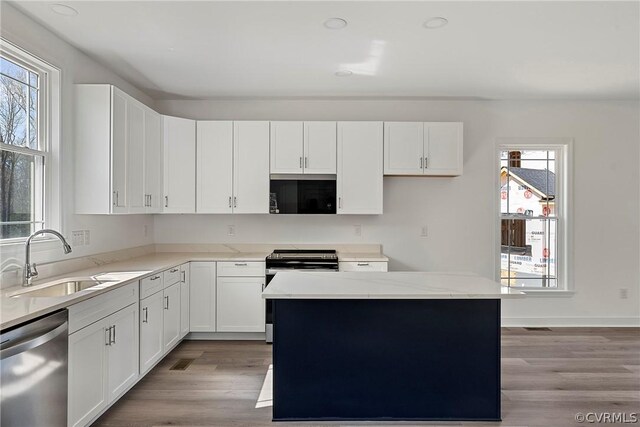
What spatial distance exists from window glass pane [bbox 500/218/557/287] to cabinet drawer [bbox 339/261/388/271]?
1.65m

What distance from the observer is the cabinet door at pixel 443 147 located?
4039 mm

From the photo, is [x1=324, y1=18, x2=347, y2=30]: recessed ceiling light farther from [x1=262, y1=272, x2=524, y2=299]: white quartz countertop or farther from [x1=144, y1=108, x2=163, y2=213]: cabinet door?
[x1=144, y1=108, x2=163, y2=213]: cabinet door

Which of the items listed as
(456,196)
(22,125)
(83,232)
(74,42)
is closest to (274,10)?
(74,42)

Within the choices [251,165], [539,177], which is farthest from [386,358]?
[539,177]

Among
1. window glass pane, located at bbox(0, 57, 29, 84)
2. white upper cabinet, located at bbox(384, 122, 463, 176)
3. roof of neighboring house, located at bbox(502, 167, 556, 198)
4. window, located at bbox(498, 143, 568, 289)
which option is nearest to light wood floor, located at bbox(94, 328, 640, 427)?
window, located at bbox(498, 143, 568, 289)

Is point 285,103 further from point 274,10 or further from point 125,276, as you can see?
point 125,276

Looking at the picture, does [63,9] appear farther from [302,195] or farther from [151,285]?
[302,195]

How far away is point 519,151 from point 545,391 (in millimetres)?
2734

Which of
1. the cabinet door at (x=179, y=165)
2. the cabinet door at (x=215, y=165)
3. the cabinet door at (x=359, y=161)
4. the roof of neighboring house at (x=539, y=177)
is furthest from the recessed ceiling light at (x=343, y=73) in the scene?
the roof of neighboring house at (x=539, y=177)

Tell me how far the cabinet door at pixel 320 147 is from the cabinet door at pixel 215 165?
2.67 ft

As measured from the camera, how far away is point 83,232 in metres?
3.06

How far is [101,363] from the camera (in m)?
2.28

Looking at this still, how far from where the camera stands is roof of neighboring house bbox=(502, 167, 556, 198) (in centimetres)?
449

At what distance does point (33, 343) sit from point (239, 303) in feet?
7.12
